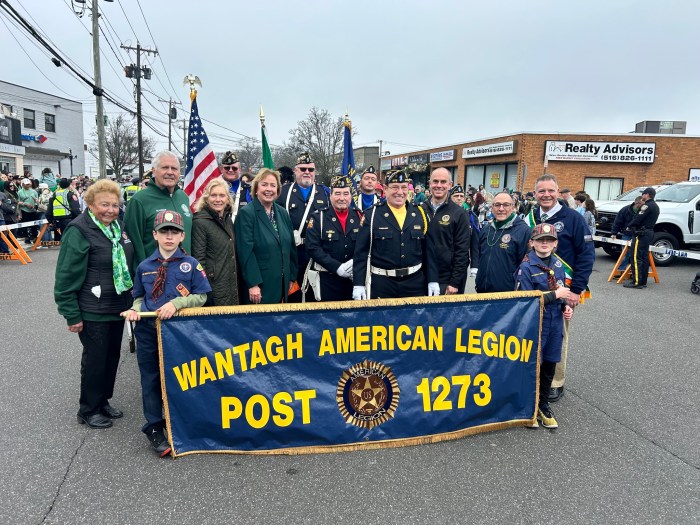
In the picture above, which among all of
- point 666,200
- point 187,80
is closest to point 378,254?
point 187,80

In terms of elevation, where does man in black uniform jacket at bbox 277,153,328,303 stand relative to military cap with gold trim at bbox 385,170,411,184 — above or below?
below

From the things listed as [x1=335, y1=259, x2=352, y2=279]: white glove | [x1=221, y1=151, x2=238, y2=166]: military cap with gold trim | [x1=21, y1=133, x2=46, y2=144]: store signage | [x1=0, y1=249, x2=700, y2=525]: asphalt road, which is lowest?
[x1=0, y1=249, x2=700, y2=525]: asphalt road

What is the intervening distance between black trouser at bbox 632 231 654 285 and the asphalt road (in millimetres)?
5317

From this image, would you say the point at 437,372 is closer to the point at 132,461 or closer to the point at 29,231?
the point at 132,461

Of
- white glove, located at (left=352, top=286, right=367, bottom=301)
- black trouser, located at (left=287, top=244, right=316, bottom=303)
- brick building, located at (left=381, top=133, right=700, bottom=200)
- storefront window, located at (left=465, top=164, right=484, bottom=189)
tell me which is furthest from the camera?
storefront window, located at (left=465, top=164, right=484, bottom=189)

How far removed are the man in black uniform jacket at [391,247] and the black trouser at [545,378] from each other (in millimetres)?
1223

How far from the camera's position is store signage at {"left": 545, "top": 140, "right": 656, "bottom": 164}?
25.4 meters

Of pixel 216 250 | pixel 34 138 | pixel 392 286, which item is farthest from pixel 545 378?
pixel 34 138

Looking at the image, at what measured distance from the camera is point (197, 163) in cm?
539

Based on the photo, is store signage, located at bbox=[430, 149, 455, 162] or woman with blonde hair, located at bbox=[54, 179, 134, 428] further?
store signage, located at bbox=[430, 149, 455, 162]

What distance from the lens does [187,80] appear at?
5453 millimetres

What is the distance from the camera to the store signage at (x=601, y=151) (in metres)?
25.4

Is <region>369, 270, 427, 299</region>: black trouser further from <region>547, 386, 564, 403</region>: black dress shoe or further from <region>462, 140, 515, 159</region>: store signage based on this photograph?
<region>462, 140, 515, 159</region>: store signage

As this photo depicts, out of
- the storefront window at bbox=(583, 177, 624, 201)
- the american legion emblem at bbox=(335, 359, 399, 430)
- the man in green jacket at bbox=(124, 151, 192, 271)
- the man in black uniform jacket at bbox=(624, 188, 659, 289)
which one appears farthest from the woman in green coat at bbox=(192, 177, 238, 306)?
the storefront window at bbox=(583, 177, 624, 201)
